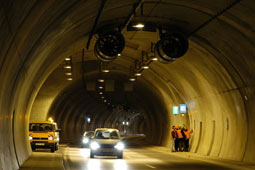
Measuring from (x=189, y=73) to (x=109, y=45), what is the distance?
12.0 meters

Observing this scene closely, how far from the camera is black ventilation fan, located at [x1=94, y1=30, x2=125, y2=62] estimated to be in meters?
20.3

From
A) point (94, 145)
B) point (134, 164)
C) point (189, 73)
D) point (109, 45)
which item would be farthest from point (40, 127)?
point (109, 45)

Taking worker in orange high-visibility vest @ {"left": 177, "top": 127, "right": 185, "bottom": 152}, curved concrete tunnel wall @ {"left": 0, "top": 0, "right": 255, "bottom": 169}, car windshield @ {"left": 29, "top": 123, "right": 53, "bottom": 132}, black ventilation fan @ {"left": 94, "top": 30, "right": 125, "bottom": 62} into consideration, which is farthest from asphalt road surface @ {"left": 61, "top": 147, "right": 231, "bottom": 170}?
worker in orange high-visibility vest @ {"left": 177, "top": 127, "right": 185, "bottom": 152}

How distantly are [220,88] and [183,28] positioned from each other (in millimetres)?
5301

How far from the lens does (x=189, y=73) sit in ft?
104

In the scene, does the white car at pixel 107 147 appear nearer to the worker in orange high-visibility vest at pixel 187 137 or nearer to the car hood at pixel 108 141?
the car hood at pixel 108 141

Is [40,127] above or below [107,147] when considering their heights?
above

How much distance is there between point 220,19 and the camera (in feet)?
67.6

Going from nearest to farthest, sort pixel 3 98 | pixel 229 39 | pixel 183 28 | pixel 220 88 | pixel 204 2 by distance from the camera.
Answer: pixel 3 98, pixel 204 2, pixel 229 39, pixel 183 28, pixel 220 88

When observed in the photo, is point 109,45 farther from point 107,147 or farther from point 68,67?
point 68,67

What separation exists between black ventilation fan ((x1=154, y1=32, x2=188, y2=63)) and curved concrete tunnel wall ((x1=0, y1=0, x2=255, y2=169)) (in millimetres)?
1893

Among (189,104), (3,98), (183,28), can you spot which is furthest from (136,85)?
(3,98)

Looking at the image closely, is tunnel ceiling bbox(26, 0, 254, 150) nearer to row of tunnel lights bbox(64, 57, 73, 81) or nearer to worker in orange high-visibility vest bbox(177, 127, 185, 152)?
row of tunnel lights bbox(64, 57, 73, 81)

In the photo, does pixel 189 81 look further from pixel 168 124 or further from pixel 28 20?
pixel 28 20
